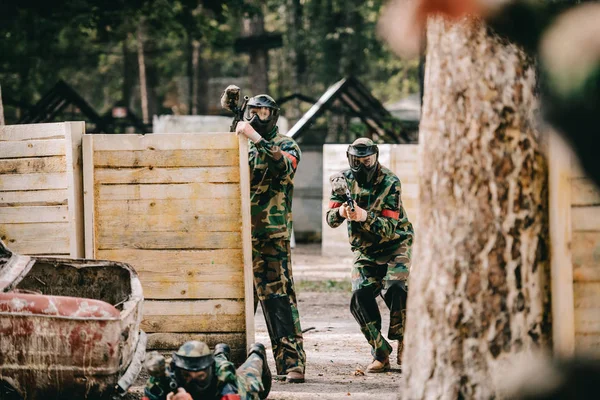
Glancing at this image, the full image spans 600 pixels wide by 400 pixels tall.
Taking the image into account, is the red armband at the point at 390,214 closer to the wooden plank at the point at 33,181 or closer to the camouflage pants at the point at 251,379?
the camouflage pants at the point at 251,379

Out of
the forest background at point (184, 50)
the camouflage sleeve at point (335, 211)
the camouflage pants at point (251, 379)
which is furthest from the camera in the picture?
the forest background at point (184, 50)

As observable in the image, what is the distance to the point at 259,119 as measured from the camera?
7.40 meters

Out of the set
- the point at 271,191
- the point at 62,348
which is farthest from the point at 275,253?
the point at 62,348

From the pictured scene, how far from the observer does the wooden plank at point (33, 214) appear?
7332 millimetres

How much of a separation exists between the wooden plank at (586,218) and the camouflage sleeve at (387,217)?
2.92 meters

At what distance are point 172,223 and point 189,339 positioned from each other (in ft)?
2.93

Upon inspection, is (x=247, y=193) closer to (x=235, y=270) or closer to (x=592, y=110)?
(x=235, y=270)

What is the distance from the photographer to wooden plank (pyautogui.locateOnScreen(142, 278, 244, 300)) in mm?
7281

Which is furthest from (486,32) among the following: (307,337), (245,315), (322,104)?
(322,104)

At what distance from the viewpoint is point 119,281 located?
683 cm

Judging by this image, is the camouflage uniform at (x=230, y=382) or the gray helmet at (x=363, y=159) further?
the gray helmet at (x=363, y=159)

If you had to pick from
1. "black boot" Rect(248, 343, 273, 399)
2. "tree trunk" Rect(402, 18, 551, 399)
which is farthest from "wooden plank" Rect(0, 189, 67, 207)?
"tree trunk" Rect(402, 18, 551, 399)

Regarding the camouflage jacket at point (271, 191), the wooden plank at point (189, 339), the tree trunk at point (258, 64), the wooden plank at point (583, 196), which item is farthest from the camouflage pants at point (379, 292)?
the tree trunk at point (258, 64)

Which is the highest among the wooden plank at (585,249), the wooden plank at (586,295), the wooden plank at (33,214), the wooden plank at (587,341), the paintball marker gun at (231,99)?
the paintball marker gun at (231,99)
